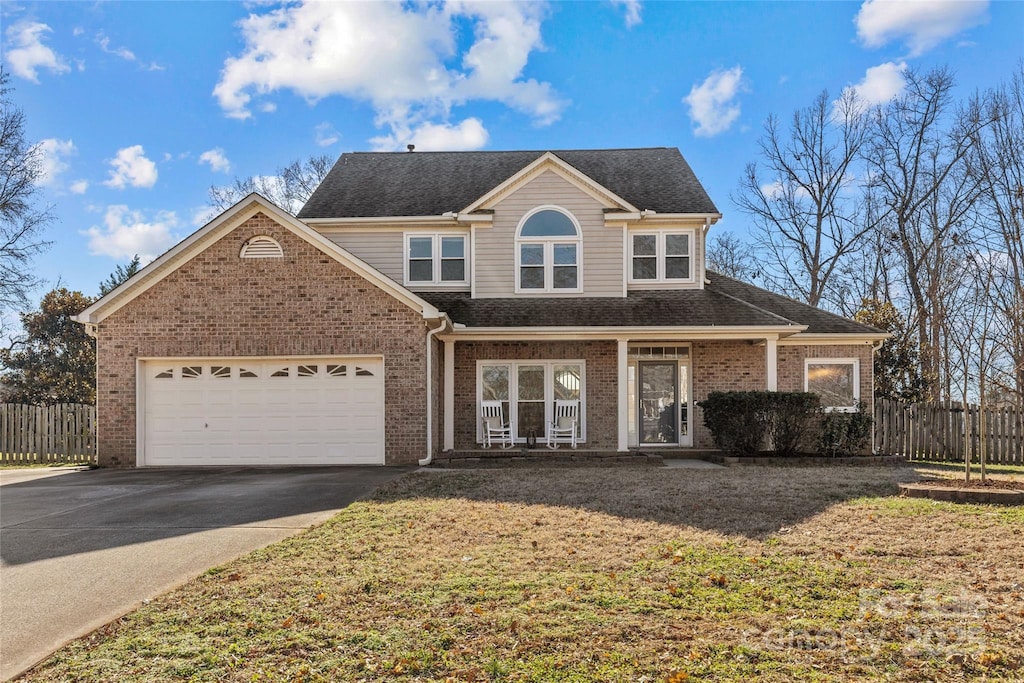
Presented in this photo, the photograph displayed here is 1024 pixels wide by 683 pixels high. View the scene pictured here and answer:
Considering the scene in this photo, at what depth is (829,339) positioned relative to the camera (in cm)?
1673

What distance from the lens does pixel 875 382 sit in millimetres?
20062

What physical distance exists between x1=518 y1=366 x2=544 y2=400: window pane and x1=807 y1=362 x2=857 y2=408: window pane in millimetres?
6499

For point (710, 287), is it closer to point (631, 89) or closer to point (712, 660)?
point (631, 89)

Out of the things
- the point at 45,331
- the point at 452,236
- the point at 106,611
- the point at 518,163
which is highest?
the point at 518,163

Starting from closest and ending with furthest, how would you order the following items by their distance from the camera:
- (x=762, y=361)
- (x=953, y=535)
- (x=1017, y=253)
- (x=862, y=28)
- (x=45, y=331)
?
(x=953, y=535)
(x=762, y=361)
(x=862, y=28)
(x=1017, y=253)
(x=45, y=331)

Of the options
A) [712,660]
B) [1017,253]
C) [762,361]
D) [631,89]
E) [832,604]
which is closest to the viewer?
[712,660]

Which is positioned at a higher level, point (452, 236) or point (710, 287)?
point (452, 236)

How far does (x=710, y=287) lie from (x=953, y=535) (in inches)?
439

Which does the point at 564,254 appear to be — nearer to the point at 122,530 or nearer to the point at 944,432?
the point at 944,432

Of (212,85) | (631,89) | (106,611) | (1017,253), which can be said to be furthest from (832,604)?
(1017,253)

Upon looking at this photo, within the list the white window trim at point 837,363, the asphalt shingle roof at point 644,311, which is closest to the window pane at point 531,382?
the asphalt shingle roof at point 644,311

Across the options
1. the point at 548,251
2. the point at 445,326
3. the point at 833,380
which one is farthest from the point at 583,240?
the point at 833,380

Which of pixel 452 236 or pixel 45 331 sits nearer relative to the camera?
pixel 452 236

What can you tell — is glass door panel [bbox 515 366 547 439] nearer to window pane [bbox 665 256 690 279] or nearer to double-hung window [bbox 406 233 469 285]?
double-hung window [bbox 406 233 469 285]
